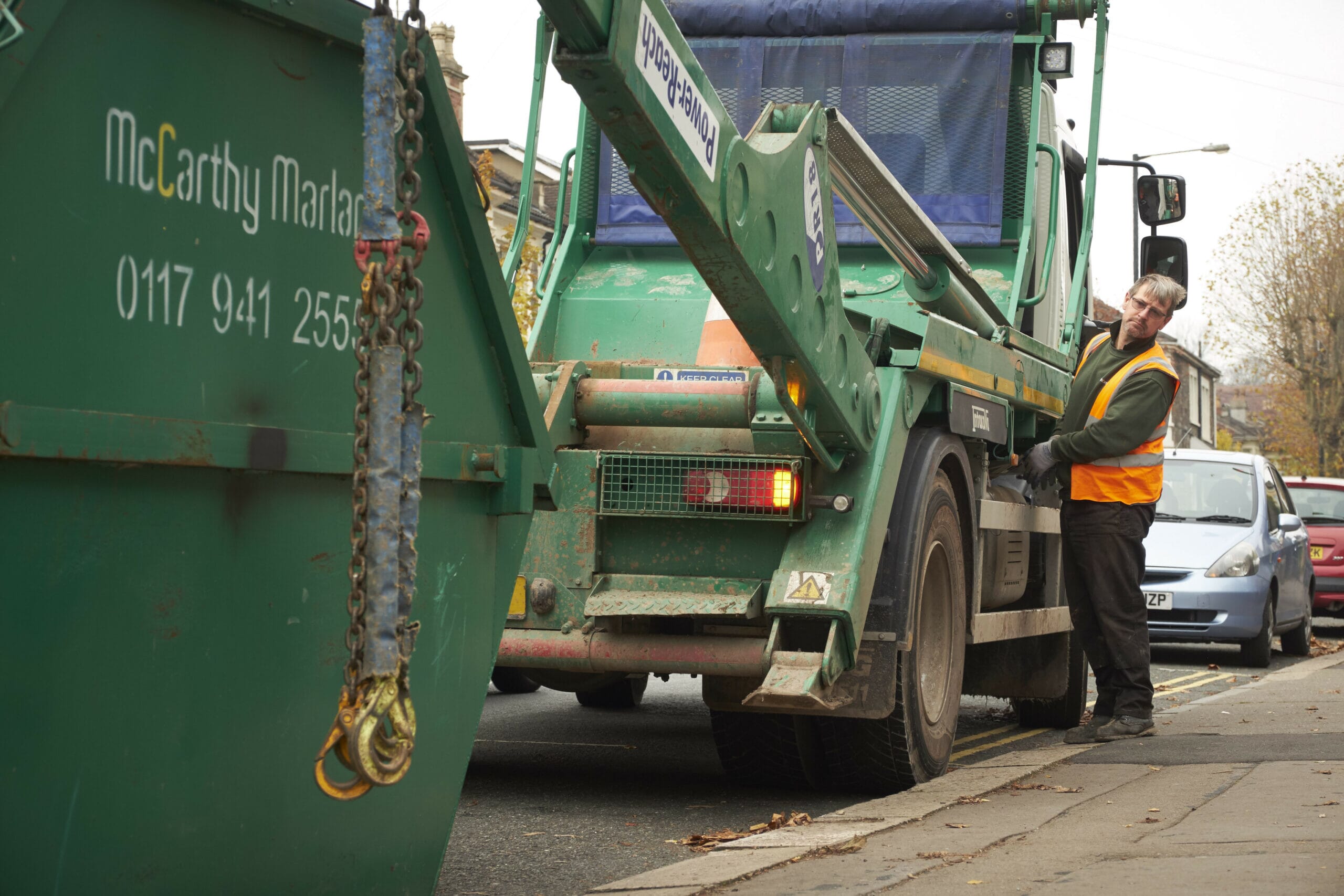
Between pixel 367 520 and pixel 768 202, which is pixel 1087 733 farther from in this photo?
pixel 367 520

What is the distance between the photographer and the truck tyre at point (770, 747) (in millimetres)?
5996

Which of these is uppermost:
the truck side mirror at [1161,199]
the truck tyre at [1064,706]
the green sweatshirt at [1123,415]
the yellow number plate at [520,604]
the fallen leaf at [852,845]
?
the truck side mirror at [1161,199]

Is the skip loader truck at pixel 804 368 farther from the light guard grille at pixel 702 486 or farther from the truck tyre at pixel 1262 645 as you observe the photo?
the truck tyre at pixel 1262 645

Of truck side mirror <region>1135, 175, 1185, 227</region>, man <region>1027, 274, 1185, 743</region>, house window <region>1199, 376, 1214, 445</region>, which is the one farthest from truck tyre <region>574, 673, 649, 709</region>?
house window <region>1199, 376, 1214, 445</region>

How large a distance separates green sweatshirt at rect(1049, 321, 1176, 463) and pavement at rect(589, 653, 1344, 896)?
128cm

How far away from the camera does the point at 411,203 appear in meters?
2.70

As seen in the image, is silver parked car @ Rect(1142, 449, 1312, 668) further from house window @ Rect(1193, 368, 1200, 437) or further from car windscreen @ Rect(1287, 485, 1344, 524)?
house window @ Rect(1193, 368, 1200, 437)

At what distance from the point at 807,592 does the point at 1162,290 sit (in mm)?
3022

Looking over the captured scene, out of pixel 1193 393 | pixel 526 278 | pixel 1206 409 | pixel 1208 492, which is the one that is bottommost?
pixel 1208 492

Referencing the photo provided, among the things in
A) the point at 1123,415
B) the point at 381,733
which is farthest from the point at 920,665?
the point at 381,733

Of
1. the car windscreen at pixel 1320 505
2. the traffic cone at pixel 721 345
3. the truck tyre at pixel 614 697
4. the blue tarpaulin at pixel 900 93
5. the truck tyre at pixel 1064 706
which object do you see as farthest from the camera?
the car windscreen at pixel 1320 505

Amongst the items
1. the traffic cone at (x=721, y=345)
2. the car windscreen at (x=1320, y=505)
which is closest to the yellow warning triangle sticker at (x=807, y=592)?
the traffic cone at (x=721, y=345)

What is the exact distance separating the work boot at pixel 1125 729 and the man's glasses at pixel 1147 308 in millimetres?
1804

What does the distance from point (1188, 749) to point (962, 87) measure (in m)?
2.95
